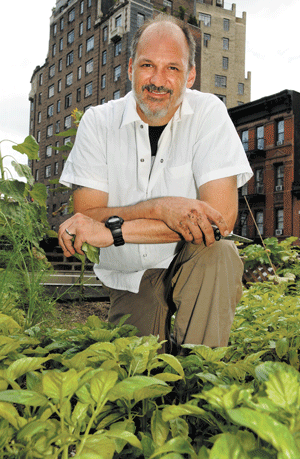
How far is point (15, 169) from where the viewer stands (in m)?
2.70

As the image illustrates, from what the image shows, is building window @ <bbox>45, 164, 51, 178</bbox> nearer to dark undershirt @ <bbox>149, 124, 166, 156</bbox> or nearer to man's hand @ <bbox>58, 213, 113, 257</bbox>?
dark undershirt @ <bbox>149, 124, 166, 156</bbox>

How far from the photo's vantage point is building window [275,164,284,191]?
72.3 ft

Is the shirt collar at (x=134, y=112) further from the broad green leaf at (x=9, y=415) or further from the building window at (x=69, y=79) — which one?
the building window at (x=69, y=79)

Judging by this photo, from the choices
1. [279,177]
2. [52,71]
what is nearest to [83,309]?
[279,177]

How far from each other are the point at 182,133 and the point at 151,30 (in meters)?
0.56

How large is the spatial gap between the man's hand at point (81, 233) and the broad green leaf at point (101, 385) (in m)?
1.07

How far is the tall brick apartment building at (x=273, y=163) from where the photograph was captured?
2138 centimetres

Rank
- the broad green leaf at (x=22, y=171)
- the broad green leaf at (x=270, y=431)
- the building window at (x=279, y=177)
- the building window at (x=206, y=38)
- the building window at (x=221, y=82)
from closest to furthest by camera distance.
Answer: the broad green leaf at (x=270, y=431) < the broad green leaf at (x=22, y=171) < the building window at (x=279, y=177) < the building window at (x=221, y=82) < the building window at (x=206, y=38)

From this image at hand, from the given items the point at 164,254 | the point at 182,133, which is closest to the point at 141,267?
the point at 164,254

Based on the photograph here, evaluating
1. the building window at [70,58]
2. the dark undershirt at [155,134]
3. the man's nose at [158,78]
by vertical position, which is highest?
the building window at [70,58]

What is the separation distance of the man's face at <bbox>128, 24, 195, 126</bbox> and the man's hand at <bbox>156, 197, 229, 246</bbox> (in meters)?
0.63

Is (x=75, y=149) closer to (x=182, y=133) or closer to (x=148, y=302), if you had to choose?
(x=182, y=133)

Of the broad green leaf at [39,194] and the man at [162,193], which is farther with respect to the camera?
the broad green leaf at [39,194]

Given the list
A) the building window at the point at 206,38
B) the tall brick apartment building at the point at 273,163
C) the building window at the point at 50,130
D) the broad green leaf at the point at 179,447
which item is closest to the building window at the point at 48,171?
the building window at the point at 50,130
